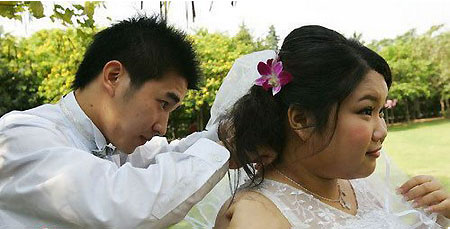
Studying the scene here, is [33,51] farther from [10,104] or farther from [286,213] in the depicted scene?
[286,213]

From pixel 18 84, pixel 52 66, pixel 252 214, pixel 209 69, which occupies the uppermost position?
pixel 252 214

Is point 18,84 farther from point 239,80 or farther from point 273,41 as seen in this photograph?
point 239,80

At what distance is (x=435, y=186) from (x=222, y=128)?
0.75 metres

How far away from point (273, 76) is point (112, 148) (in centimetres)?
77

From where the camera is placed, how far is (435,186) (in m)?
1.75

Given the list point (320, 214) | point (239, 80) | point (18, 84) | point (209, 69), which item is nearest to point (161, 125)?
point (239, 80)

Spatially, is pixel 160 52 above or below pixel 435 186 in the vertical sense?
above

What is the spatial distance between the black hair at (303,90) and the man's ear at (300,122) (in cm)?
2

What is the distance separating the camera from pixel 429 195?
1.76 m

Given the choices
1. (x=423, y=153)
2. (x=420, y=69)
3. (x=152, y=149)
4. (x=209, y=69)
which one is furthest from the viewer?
(x=420, y=69)

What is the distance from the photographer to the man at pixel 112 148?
4.83ft

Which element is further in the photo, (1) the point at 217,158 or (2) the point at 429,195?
(2) the point at 429,195

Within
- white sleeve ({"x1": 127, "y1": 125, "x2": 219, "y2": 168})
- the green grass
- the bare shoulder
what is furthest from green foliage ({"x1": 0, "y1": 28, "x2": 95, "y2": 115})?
the bare shoulder

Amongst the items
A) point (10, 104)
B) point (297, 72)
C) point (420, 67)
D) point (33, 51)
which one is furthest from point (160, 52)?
point (420, 67)
